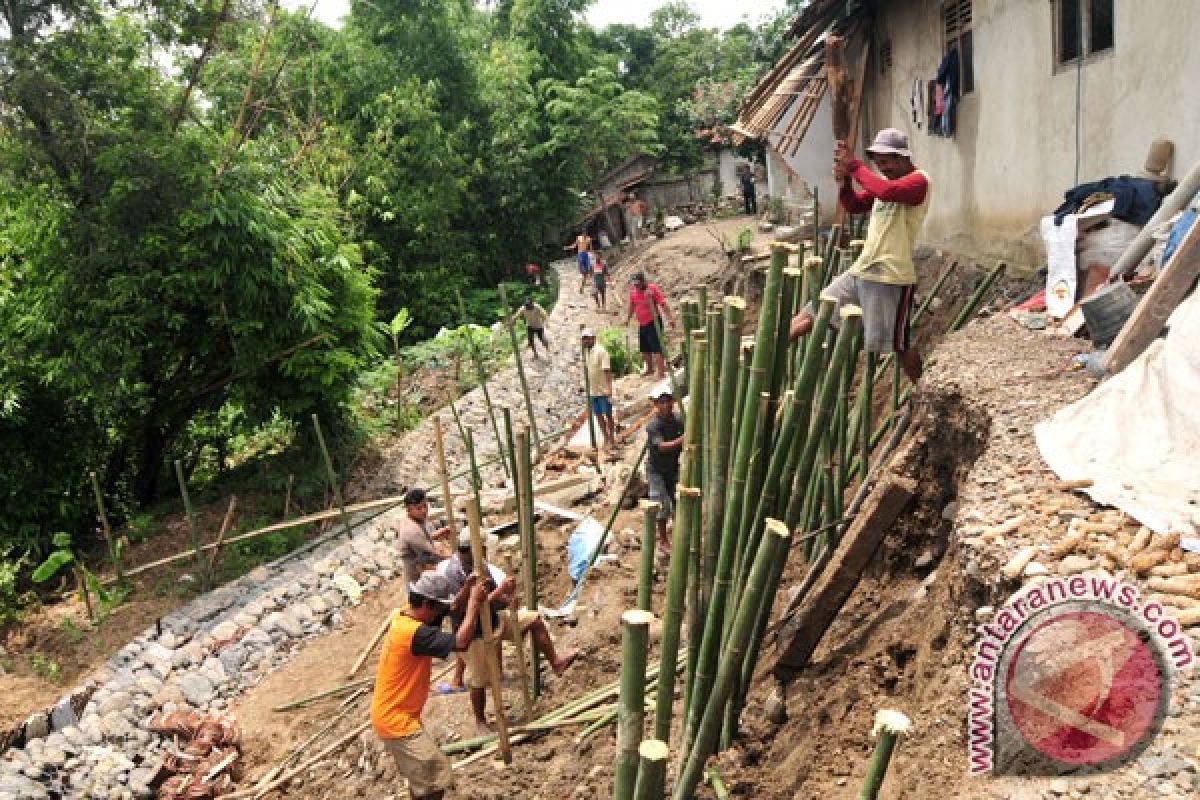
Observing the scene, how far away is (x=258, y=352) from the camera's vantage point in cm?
1064

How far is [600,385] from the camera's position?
10.2m

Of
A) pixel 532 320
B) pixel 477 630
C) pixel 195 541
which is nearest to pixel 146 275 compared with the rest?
pixel 195 541

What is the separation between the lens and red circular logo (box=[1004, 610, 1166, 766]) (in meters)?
2.29

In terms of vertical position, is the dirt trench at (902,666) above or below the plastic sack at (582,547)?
above

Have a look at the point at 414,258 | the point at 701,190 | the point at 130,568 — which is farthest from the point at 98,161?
the point at 701,190

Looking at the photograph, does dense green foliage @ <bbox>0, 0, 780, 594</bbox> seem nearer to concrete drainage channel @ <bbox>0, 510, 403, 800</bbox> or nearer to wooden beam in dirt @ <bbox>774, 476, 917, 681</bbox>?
concrete drainage channel @ <bbox>0, 510, 403, 800</bbox>

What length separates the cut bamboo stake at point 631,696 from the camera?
2.33m

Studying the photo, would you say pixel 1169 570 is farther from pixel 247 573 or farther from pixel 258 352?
pixel 258 352

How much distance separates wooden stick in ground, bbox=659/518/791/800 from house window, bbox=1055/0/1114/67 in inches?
219

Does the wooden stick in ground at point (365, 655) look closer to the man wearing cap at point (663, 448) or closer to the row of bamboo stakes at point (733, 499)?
the man wearing cap at point (663, 448)

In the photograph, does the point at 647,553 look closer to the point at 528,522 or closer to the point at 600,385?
the point at 528,522

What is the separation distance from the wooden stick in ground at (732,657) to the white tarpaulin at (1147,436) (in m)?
1.21

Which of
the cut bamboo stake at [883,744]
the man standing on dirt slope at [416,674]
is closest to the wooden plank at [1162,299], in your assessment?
the cut bamboo stake at [883,744]

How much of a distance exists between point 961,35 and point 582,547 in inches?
254
